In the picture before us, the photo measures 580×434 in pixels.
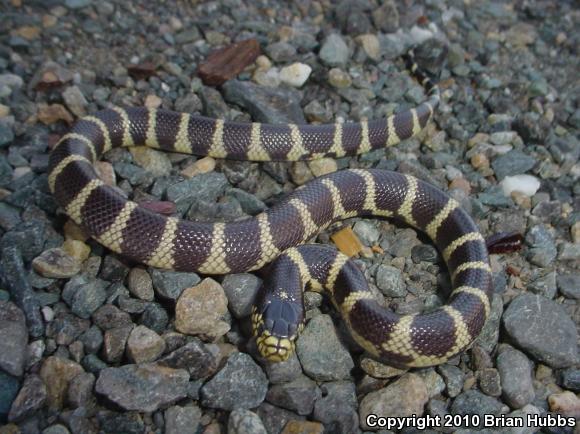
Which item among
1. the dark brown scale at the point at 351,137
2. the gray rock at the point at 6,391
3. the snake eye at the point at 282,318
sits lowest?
the gray rock at the point at 6,391

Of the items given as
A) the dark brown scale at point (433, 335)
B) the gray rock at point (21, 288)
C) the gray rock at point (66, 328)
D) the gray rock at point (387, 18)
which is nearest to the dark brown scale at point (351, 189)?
the dark brown scale at point (433, 335)

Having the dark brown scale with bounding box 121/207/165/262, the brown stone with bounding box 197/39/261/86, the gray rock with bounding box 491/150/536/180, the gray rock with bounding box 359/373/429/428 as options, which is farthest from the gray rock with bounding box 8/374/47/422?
the gray rock with bounding box 491/150/536/180

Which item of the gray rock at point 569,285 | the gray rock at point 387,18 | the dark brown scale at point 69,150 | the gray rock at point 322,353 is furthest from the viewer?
the gray rock at point 387,18

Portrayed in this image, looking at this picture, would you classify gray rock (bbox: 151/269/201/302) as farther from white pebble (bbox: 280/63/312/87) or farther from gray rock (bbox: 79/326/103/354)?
white pebble (bbox: 280/63/312/87)

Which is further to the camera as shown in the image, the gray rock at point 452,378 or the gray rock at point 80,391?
the gray rock at point 452,378

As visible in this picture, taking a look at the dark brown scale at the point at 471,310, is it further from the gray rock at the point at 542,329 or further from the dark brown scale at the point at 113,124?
the dark brown scale at the point at 113,124

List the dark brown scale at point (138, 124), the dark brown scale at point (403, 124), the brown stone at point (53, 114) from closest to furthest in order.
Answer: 1. the dark brown scale at point (138, 124)
2. the brown stone at point (53, 114)
3. the dark brown scale at point (403, 124)

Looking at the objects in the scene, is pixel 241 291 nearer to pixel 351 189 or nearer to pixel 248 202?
pixel 248 202
